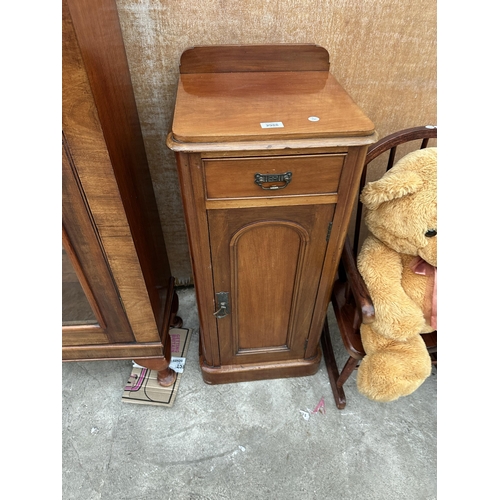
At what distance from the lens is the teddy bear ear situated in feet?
2.82

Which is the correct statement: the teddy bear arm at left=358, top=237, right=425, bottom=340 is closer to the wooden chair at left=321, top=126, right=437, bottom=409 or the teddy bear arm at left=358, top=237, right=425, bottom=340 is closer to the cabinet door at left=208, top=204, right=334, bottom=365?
the wooden chair at left=321, top=126, right=437, bottom=409

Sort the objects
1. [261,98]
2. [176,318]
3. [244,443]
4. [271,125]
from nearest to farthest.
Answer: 1. [271,125]
2. [261,98]
3. [244,443]
4. [176,318]

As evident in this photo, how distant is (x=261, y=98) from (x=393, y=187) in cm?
39

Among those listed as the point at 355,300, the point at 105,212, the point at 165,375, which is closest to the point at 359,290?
the point at 355,300

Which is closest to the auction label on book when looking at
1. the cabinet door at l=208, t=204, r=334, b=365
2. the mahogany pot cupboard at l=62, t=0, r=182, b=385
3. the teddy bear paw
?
the cabinet door at l=208, t=204, r=334, b=365

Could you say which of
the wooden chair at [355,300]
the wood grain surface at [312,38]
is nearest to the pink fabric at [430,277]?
the wooden chair at [355,300]

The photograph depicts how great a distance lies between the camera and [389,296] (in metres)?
0.98

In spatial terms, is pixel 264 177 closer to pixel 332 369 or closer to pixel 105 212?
pixel 105 212

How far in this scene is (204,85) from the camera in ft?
2.89

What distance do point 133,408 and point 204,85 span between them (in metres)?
1.13

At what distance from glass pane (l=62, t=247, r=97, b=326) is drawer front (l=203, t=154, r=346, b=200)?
17.9 inches

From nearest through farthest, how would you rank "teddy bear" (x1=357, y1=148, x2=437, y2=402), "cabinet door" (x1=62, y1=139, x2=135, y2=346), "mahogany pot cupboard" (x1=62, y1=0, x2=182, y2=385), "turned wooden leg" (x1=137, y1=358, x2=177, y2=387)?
"mahogany pot cupboard" (x1=62, y1=0, x2=182, y2=385) → "cabinet door" (x1=62, y1=139, x2=135, y2=346) → "teddy bear" (x1=357, y1=148, x2=437, y2=402) → "turned wooden leg" (x1=137, y1=358, x2=177, y2=387)

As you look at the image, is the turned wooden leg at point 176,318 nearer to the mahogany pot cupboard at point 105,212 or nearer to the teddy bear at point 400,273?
the mahogany pot cupboard at point 105,212

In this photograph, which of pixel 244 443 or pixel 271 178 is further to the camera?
pixel 244 443
